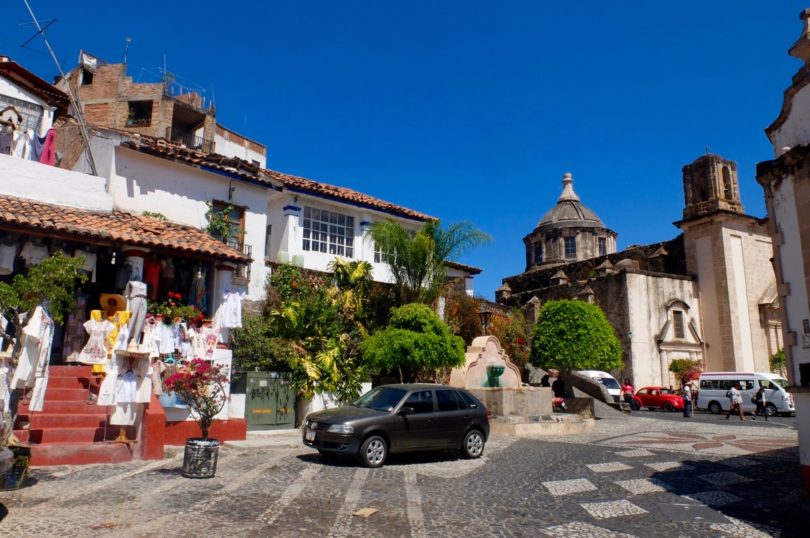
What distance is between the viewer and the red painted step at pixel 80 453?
32.9ft

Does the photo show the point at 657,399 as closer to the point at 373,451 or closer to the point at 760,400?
the point at 760,400

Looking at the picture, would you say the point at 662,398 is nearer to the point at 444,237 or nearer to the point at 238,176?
the point at 444,237

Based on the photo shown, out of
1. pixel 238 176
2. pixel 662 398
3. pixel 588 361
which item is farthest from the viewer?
pixel 662 398

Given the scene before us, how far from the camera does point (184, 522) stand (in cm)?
693

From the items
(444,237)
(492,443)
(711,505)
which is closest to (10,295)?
(711,505)

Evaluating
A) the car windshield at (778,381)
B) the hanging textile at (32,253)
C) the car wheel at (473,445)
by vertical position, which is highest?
the hanging textile at (32,253)

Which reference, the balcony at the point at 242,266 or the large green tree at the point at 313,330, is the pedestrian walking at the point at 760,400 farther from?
the balcony at the point at 242,266

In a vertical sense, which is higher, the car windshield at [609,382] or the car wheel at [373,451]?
the car windshield at [609,382]

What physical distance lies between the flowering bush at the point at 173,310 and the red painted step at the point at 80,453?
3.38m

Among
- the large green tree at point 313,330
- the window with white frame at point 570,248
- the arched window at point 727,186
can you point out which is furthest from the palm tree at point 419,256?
the window with white frame at point 570,248

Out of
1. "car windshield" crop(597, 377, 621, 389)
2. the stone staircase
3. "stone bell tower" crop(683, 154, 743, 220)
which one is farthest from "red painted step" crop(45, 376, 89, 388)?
"stone bell tower" crop(683, 154, 743, 220)

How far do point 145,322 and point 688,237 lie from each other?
114ft

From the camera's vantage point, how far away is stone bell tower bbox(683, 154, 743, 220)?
36469 mm

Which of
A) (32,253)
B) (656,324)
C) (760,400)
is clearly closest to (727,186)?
(656,324)
